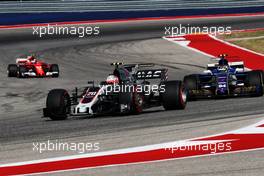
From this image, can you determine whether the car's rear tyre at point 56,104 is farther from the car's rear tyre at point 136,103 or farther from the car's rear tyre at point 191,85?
the car's rear tyre at point 191,85

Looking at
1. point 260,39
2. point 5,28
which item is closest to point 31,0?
point 5,28

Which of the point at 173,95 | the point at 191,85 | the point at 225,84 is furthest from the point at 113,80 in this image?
the point at 225,84

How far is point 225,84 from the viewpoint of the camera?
16750 mm

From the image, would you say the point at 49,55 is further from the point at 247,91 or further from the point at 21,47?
the point at 247,91

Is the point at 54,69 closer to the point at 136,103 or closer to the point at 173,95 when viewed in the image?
the point at 173,95

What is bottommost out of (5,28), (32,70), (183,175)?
(183,175)

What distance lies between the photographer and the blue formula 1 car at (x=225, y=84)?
54.6 feet

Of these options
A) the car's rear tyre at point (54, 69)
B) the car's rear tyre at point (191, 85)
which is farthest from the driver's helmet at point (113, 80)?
the car's rear tyre at point (54, 69)

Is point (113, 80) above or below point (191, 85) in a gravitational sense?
above

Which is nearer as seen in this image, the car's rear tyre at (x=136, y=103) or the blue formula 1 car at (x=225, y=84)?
the car's rear tyre at (x=136, y=103)

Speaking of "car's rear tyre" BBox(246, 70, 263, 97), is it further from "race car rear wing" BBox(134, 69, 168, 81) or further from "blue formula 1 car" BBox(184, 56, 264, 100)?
"race car rear wing" BBox(134, 69, 168, 81)

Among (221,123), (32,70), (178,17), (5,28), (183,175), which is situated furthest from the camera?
(178,17)

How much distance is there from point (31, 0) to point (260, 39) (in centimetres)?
1441

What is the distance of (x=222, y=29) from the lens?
3591 cm
